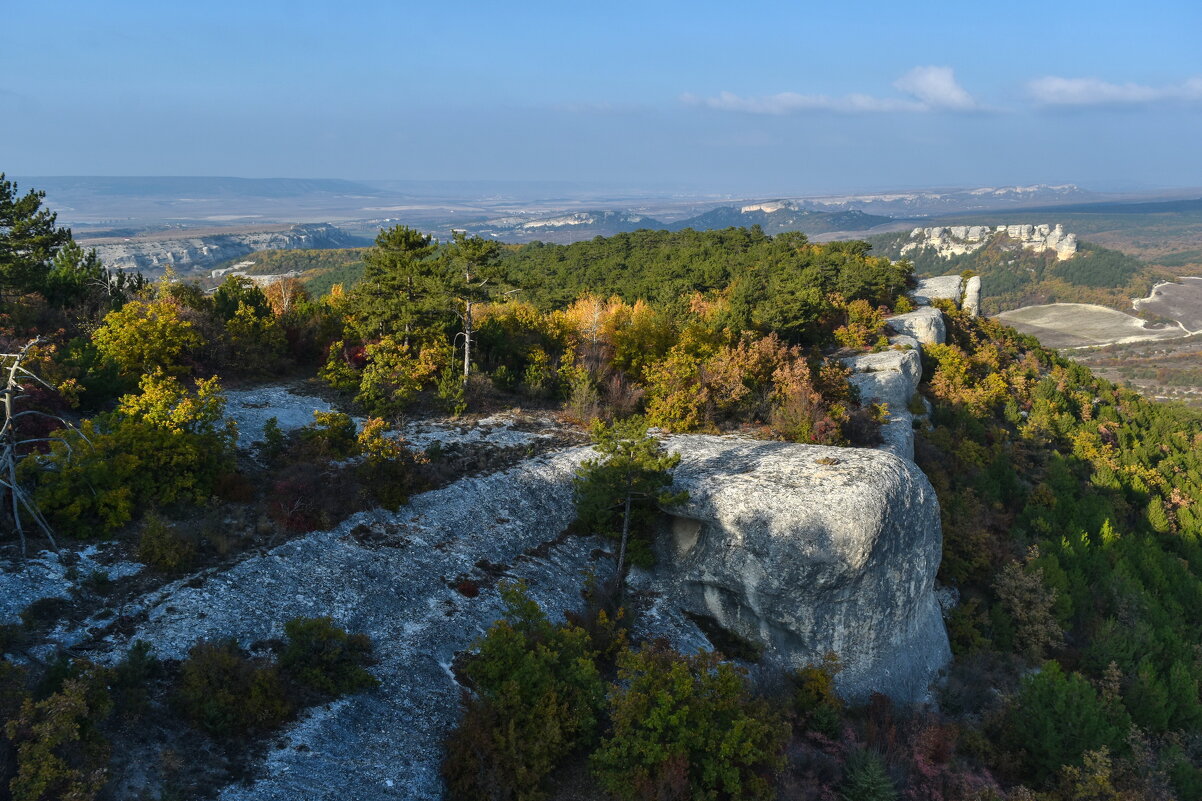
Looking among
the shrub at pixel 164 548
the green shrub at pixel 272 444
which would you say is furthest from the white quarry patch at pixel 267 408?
the shrub at pixel 164 548

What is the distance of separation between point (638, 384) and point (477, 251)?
894 cm

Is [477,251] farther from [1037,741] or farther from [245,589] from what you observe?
[1037,741]

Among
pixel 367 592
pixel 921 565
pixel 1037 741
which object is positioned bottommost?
pixel 1037 741

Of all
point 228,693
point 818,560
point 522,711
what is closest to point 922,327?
point 818,560

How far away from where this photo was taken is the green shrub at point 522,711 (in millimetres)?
10898

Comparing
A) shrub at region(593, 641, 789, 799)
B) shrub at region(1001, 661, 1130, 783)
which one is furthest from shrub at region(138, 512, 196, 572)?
shrub at region(1001, 661, 1130, 783)

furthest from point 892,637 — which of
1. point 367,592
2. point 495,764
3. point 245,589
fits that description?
point 245,589

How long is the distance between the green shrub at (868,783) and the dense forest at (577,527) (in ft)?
0.18

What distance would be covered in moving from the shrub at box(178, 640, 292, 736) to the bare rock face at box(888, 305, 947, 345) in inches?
1799

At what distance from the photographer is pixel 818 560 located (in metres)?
16.9

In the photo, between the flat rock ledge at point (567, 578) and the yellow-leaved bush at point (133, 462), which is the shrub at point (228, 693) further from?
the yellow-leaved bush at point (133, 462)

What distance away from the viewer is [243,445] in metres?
19.2

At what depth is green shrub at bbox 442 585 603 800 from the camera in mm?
10898

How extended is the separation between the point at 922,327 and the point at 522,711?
4534cm
